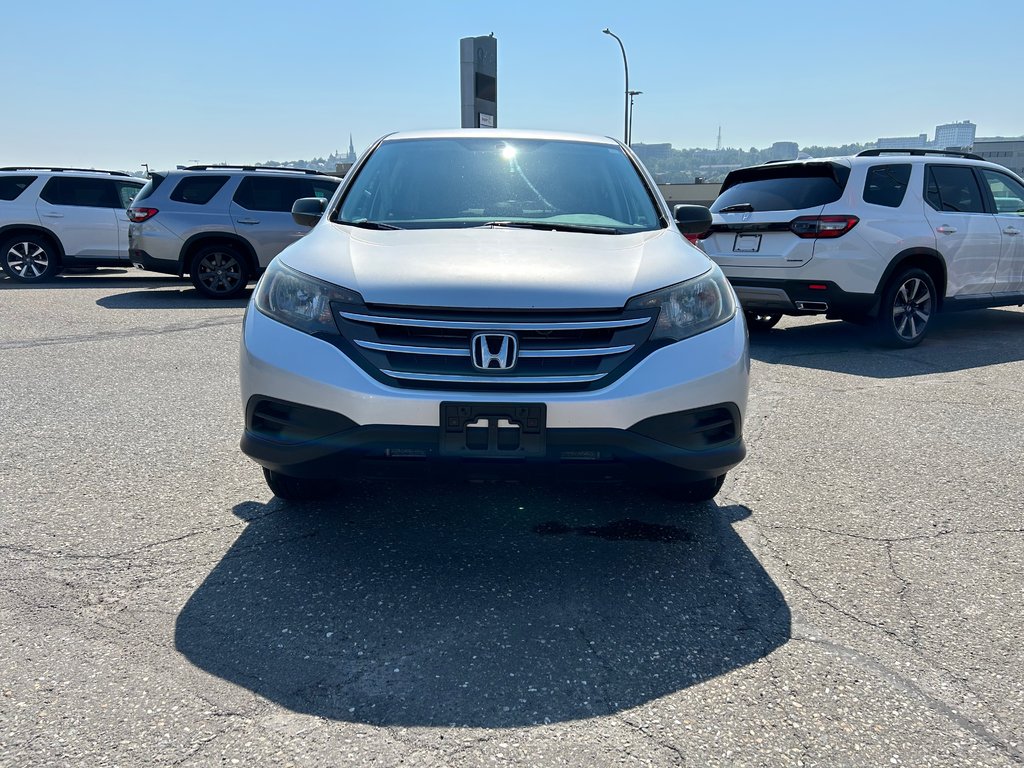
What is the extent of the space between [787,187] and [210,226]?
7643mm

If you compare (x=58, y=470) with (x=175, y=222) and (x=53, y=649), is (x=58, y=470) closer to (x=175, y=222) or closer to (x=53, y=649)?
(x=53, y=649)

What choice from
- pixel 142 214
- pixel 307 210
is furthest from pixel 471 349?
pixel 142 214

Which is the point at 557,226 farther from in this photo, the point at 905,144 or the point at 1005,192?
the point at 905,144

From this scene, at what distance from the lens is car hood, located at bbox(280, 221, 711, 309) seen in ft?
9.60

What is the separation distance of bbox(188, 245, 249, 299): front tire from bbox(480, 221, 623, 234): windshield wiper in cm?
896

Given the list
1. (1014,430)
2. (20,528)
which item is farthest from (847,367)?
(20,528)

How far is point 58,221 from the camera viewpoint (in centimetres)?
1338

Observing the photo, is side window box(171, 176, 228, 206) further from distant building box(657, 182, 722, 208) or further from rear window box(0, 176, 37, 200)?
distant building box(657, 182, 722, 208)

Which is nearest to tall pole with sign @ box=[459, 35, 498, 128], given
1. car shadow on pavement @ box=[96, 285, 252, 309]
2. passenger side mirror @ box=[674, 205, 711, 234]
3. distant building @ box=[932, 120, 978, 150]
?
car shadow on pavement @ box=[96, 285, 252, 309]

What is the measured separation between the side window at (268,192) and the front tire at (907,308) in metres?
8.16

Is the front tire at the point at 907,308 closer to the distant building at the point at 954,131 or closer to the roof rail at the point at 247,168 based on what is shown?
the roof rail at the point at 247,168

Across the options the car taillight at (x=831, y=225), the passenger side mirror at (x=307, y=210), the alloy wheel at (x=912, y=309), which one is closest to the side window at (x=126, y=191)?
the passenger side mirror at (x=307, y=210)

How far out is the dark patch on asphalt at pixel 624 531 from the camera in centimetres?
343

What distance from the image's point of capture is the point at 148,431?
4.95 m
